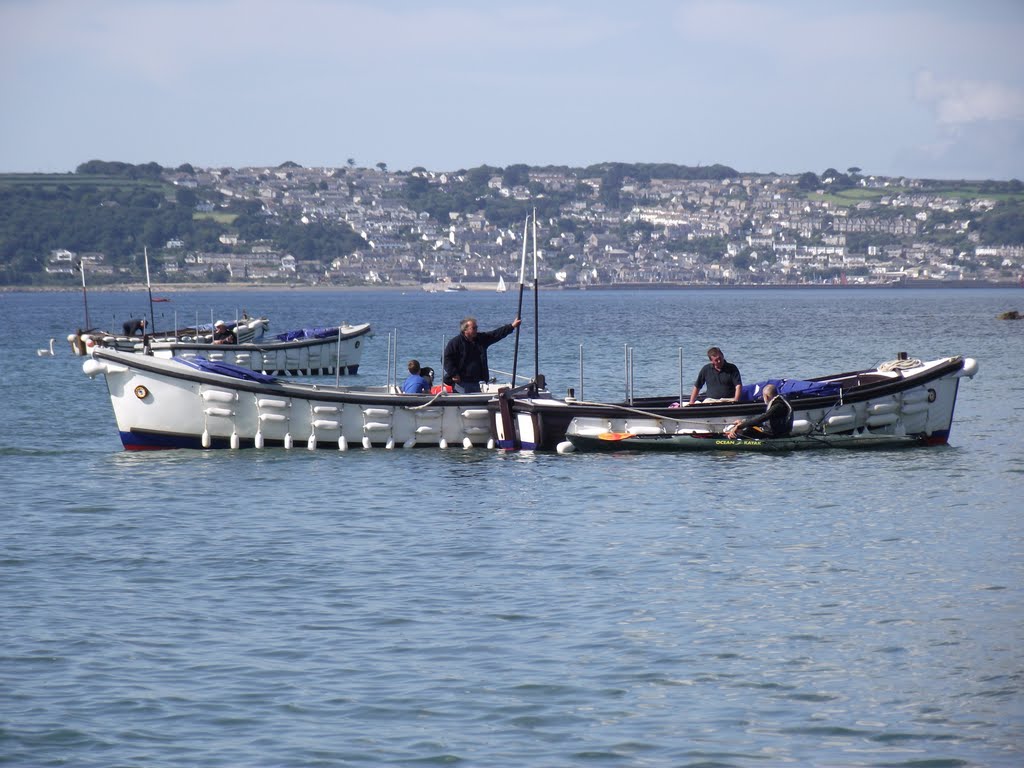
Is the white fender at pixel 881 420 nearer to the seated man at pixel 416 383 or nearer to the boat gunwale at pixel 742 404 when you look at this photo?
the boat gunwale at pixel 742 404

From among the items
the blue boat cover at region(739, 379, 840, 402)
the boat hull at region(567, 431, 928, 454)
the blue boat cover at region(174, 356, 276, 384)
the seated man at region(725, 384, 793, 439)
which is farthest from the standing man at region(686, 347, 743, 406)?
the blue boat cover at region(174, 356, 276, 384)

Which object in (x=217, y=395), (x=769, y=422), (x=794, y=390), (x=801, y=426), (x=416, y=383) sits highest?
(x=794, y=390)

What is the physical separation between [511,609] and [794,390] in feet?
38.9

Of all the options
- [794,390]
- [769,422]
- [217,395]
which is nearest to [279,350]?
[217,395]

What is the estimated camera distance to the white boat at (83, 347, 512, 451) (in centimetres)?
2362

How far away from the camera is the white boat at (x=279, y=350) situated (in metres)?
43.3

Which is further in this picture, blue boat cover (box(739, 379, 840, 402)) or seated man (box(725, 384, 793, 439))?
blue boat cover (box(739, 379, 840, 402))

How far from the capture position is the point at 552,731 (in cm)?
1035

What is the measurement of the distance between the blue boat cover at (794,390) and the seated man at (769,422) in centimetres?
58

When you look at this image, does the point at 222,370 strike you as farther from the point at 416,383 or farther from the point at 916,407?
the point at 916,407

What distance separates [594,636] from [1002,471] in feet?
40.6

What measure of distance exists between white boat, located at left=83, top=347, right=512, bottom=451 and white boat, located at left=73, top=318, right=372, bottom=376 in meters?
17.2

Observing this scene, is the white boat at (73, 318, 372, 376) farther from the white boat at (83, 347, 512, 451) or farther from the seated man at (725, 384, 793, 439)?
the seated man at (725, 384, 793, 439)

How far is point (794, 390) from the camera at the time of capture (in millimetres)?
24328
